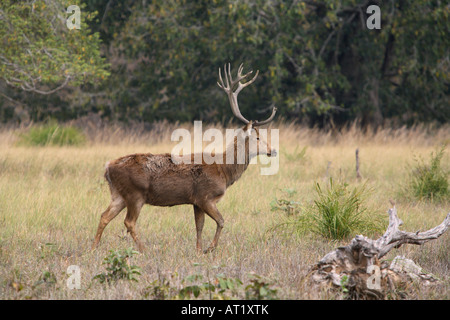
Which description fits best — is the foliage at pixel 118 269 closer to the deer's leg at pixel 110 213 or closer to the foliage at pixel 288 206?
the deer's leg at pixel 110 213

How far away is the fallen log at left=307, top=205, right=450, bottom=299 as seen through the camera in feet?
16.5

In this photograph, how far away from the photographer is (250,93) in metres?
21.4

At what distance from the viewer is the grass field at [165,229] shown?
5.34 metres

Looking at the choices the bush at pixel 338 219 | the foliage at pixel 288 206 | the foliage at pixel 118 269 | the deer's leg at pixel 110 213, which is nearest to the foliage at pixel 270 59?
the foliage at pixel 288 206

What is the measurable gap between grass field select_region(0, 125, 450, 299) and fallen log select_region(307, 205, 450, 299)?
193 millimetres

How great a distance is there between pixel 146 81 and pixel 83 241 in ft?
46.9

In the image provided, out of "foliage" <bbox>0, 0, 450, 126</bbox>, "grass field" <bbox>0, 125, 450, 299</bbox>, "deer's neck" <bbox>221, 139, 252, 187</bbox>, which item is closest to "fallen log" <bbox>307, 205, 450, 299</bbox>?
"grass field" <bbox>0, 125, 450, 299</bbox>

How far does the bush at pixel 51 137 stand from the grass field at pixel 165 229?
777 millimetres

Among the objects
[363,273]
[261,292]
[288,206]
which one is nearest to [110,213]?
[288,206]

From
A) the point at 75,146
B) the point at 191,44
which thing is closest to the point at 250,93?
the point at 191,44

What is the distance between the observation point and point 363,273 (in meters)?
5.12

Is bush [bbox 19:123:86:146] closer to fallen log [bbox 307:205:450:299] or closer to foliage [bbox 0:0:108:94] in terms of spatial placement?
foliage [bbox 0:0:108:94]

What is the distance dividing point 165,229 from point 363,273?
3.33 metres
